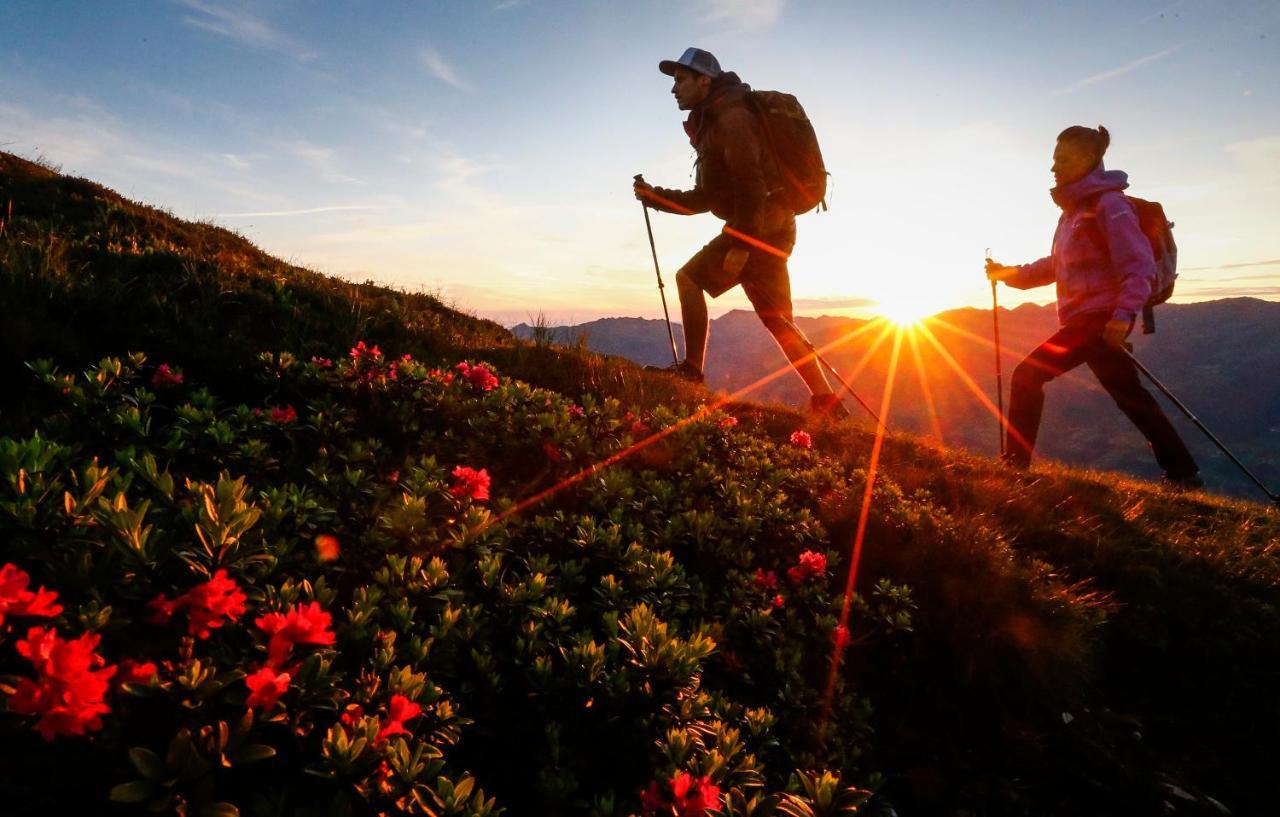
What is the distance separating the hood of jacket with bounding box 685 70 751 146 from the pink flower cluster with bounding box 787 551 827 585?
5004 mm

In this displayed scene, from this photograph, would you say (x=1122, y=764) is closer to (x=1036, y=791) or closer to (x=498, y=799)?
(x=1036, y=791)

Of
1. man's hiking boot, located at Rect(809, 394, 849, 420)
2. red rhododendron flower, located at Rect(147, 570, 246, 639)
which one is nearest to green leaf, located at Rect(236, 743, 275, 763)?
red rhododendron flower, located at Rect(147, 570, 246, 639)

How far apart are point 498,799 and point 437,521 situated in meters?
1.39

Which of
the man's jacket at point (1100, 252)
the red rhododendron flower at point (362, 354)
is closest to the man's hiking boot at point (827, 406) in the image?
the man's jacket at point (1100, 252)

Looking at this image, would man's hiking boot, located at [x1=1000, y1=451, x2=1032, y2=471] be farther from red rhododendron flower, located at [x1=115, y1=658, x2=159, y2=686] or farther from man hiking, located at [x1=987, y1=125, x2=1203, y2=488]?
red rhododendron flower, located at [x1=115, y1=658, x2=159, y2=686]

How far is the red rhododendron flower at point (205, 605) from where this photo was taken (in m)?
1.69

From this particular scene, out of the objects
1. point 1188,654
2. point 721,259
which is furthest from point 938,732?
point 721,259

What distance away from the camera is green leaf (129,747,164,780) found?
1333mm

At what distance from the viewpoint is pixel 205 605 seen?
67.1 inches

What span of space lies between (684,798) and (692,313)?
5.97 metres

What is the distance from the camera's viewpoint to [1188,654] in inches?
156

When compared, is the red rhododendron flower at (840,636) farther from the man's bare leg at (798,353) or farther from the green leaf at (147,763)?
the man's bare leg at (798,353)

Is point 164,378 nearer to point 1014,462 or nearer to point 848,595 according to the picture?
point 848,595

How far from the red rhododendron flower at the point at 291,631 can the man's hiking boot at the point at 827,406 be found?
5.92 m
